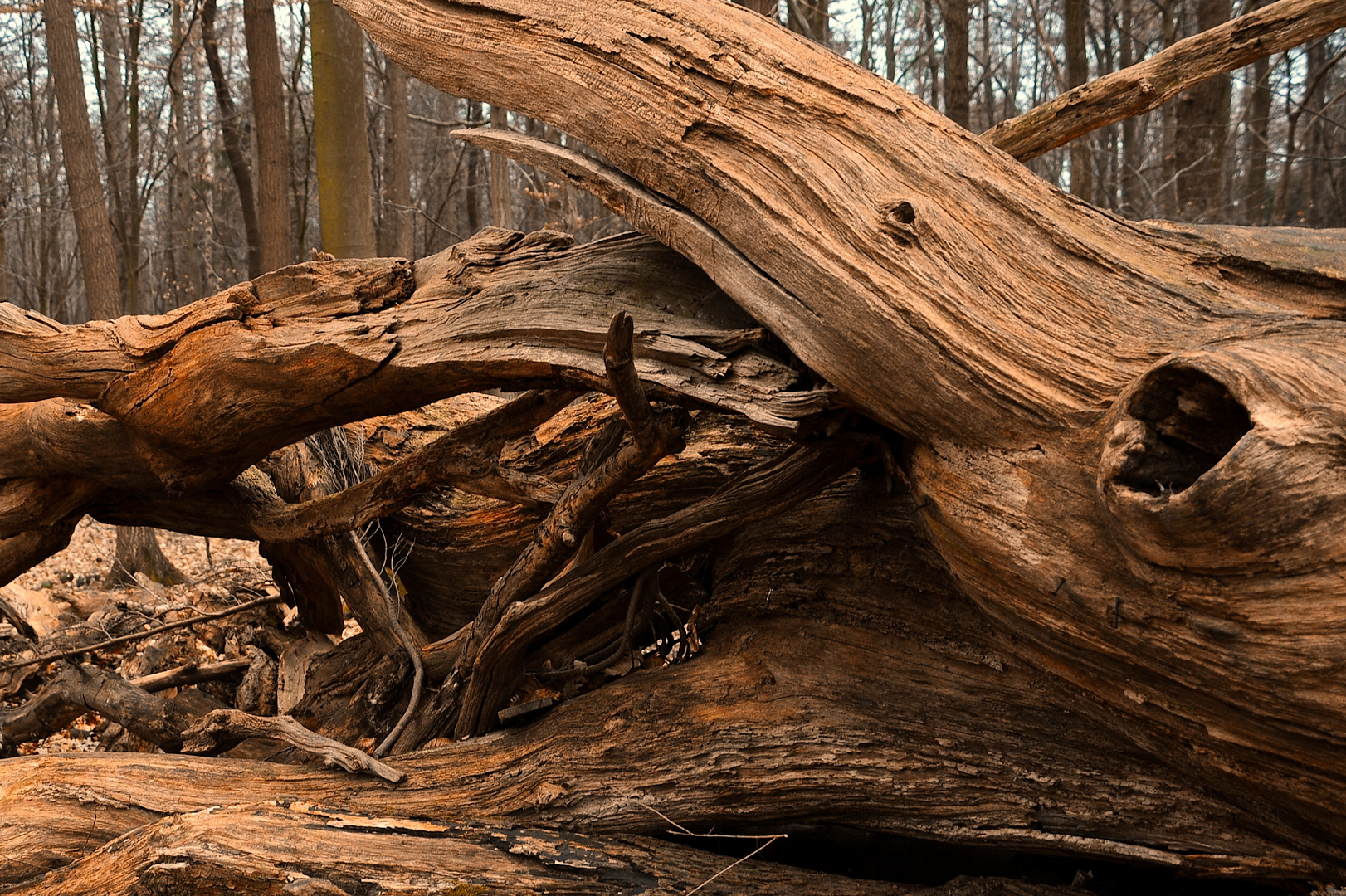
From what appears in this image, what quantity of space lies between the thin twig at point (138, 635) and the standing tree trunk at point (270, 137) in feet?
12.3

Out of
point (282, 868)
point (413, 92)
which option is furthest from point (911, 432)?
point (413, 92)

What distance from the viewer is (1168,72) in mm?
3488

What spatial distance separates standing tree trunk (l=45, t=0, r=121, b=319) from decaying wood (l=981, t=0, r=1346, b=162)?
25.2 ft

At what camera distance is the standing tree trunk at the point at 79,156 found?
337 inches

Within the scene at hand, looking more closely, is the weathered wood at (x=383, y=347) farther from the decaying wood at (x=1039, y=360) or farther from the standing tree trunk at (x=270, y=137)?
the standing tree trunk at (x=270, y=137)

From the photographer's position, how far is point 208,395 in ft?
12.5

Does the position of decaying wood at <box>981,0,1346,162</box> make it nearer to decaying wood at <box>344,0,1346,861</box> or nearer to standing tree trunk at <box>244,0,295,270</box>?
decaying wood at <box>344,0,1346,861</box>

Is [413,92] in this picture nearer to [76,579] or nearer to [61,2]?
[61,2]

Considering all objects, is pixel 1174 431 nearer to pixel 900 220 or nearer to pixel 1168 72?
pixel 900 220

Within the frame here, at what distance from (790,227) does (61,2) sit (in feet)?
29.0

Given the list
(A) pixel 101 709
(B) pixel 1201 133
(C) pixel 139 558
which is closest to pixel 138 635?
(A) pixel 101 709

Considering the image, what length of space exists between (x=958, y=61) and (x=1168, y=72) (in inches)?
177

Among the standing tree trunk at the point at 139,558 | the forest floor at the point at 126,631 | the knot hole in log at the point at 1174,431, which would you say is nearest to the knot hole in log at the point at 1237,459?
the knot hole in log at the point at 1174,431

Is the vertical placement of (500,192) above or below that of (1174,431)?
above
